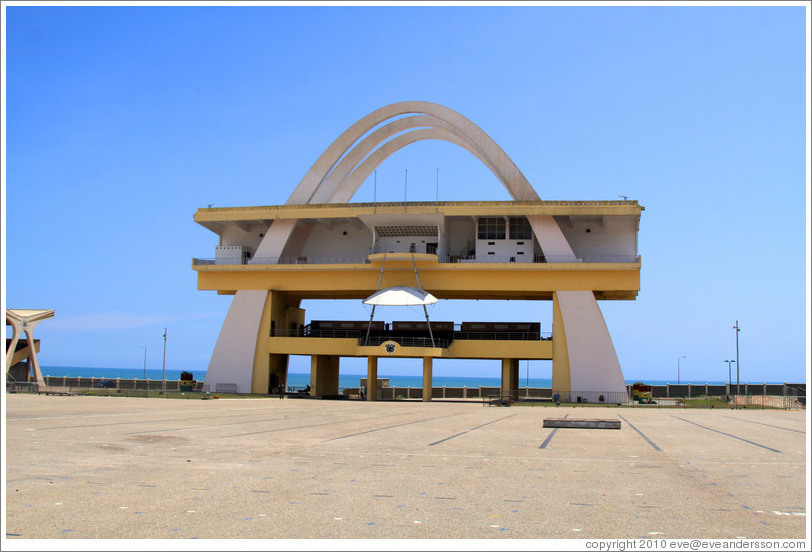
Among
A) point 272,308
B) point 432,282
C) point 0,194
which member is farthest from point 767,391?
point 0,194

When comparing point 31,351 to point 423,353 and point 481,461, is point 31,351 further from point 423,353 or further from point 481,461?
point 481,461

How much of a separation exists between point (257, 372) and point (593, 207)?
28.8m

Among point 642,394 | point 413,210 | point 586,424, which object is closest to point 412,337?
point 413,210

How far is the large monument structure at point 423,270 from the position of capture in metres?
52.8

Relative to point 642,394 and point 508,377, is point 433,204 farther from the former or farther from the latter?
point 642,394

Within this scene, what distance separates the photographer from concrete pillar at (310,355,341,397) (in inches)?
2333

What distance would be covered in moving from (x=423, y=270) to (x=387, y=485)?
150 feet

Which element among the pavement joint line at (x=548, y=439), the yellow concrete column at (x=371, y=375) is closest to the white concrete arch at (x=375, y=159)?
the yellow concrete column at (x=371, y=375)

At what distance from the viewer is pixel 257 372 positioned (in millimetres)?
56969

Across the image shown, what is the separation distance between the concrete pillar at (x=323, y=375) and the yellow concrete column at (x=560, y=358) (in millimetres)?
19405

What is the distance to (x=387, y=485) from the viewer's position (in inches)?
410

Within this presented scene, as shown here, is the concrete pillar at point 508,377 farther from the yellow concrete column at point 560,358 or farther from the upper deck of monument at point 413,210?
the upper deck of monument at point 413,210

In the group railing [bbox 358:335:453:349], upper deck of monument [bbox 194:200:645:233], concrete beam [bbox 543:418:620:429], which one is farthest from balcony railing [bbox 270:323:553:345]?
concrete beam [bbox 543:418:620:429]

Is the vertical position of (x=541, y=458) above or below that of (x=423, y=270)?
below
